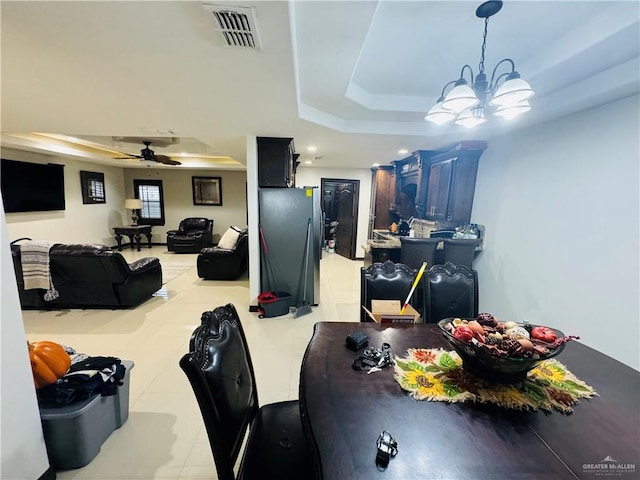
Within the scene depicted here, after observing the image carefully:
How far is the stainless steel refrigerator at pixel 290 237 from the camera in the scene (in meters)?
3.44

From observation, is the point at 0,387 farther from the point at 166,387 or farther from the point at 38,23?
the point at 38,23

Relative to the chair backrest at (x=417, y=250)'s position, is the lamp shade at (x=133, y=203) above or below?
above

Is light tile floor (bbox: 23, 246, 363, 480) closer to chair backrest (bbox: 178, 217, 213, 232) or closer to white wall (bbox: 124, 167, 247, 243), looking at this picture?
chair backrest (bbox: 178, 217, 213, 232)

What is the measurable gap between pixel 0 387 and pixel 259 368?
159 cm

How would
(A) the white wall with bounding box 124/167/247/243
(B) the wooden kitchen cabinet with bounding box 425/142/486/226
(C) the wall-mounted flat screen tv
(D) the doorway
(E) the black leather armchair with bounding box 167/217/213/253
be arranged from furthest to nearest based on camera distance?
(A) the white wall with bounding box 124/167/247/243, (E) the black leather armchair with bounding box 167/217/213/253, (D) the doorway, (C) the wall-mounted flat screen tv, (B) the wooden kitchen cabinet with bounding box 425/142/486/226

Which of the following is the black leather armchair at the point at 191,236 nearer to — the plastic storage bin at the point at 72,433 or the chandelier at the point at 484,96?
the plastic storage bin at the point at 72,433

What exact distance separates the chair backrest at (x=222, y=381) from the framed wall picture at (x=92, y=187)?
755cm

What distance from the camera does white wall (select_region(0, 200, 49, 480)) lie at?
1.16 m

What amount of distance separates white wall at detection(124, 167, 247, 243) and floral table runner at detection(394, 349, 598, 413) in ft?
24.3

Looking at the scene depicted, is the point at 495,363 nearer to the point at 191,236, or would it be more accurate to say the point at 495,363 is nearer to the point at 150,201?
the point at 191,236

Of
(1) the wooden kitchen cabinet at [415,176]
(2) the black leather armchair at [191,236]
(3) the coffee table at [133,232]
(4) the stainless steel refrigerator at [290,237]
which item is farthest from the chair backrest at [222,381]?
(3) the coffee table at [133,232]

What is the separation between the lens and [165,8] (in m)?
1.17

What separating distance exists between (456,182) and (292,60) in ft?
9.74

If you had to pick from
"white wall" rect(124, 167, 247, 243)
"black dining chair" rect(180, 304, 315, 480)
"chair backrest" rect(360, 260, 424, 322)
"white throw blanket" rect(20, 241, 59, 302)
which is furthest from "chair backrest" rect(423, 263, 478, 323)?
"white wall" rect(124, 167, 247, 243)
